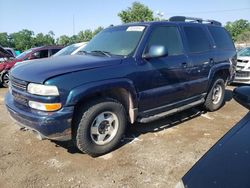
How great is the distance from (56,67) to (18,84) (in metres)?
0.63

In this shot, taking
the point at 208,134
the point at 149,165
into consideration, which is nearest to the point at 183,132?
the point at 208,134

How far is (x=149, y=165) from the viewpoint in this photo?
3.74 meters

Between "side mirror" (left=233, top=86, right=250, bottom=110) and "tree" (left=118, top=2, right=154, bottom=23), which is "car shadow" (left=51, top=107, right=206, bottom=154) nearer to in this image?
"side mirror" (left=233, top=86, right=250, bottom=110)

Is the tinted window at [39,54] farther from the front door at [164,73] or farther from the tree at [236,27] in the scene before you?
the tree at [236,27]

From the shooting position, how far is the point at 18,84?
3879 millimetres

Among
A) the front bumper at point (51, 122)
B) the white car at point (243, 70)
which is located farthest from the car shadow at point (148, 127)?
the white car at point (243, 70)

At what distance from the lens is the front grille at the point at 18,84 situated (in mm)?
3719

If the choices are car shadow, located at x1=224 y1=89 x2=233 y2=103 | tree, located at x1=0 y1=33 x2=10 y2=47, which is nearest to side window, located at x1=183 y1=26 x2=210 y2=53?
car shadow, located at x1=224 y1=89 x2=233 y2=103

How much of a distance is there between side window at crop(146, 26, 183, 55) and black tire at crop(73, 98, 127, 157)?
121 cm

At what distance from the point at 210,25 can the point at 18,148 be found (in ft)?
15.7

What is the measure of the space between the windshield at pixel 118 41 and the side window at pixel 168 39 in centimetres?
24

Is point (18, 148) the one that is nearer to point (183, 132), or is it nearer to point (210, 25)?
point (183, 132)

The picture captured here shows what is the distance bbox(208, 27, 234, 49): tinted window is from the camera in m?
6.19

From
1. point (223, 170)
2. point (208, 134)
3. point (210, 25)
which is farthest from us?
point (210, 25)
